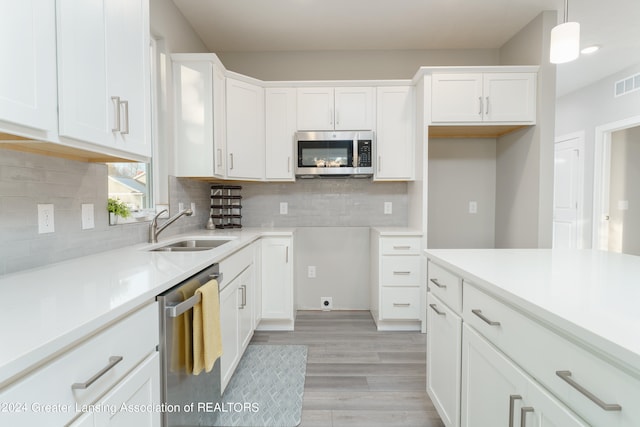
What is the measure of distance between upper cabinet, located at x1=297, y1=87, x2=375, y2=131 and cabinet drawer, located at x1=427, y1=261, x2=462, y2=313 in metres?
1.81

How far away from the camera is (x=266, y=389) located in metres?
1.96

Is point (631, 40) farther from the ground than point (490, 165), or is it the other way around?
point (631, 40)

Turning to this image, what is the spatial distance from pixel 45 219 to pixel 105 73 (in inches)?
26.6

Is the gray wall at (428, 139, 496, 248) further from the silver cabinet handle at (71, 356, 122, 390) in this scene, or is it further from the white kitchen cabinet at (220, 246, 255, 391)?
the silver cabinet handle at (71, 356, 122, 390)

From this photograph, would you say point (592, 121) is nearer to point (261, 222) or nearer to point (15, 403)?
point (261, 222)

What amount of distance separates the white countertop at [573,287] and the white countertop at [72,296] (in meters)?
1.07

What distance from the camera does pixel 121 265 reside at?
1308 millimetres

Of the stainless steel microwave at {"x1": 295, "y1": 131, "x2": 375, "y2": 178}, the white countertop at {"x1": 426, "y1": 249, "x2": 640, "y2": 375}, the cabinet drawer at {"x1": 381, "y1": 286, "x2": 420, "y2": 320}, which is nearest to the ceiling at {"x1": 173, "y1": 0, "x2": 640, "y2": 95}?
the stainless steel microwave at {"x1": 295, "y1": 131, "x2": 375, "y2": 178}

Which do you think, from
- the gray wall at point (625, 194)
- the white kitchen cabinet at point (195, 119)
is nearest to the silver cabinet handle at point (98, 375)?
the white kitchen cabinet at point (195, 119)

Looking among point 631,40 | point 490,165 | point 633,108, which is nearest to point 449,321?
point 490,165

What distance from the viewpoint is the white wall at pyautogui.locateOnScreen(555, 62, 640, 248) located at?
12.8ft

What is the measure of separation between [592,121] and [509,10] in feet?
9.48

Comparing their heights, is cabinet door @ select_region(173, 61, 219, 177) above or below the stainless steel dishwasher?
above

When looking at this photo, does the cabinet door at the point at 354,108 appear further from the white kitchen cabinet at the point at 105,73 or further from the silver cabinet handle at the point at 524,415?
the silver cabinet handle at the point at 524,415
